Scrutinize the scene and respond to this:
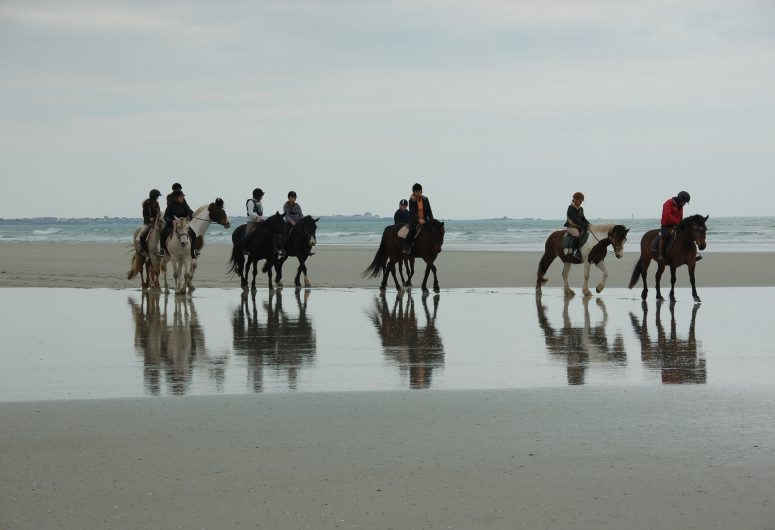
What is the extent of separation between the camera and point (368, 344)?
1119 cm

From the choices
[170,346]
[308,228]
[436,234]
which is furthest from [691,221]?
[170,346]

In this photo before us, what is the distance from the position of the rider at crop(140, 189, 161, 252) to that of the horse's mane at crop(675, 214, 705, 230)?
9.84 metres

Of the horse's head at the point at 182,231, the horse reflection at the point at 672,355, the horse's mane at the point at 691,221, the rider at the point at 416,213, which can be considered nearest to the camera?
the horse reflection at the point at 672,355

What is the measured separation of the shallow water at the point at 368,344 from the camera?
27.8 feet

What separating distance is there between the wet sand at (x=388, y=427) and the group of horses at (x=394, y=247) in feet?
18.8

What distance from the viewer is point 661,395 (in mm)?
7688

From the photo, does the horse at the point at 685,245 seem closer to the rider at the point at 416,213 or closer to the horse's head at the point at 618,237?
the horse's head at the point at 618,237

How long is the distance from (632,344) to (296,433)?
5.70 meters

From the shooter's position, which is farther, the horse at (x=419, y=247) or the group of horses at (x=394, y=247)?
the horse at (x=419, y=247)

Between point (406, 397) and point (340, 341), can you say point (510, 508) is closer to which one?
point (406, 397)

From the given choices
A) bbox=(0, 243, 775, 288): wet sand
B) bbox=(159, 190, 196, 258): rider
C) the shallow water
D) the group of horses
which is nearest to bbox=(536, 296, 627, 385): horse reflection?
the shallow water

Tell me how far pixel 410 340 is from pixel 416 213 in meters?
9.33

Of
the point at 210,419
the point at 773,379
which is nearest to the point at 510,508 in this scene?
the point at 210,419

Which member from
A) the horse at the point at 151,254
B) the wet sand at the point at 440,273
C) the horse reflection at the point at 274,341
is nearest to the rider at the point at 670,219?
the wet sand at the point at 440,273
